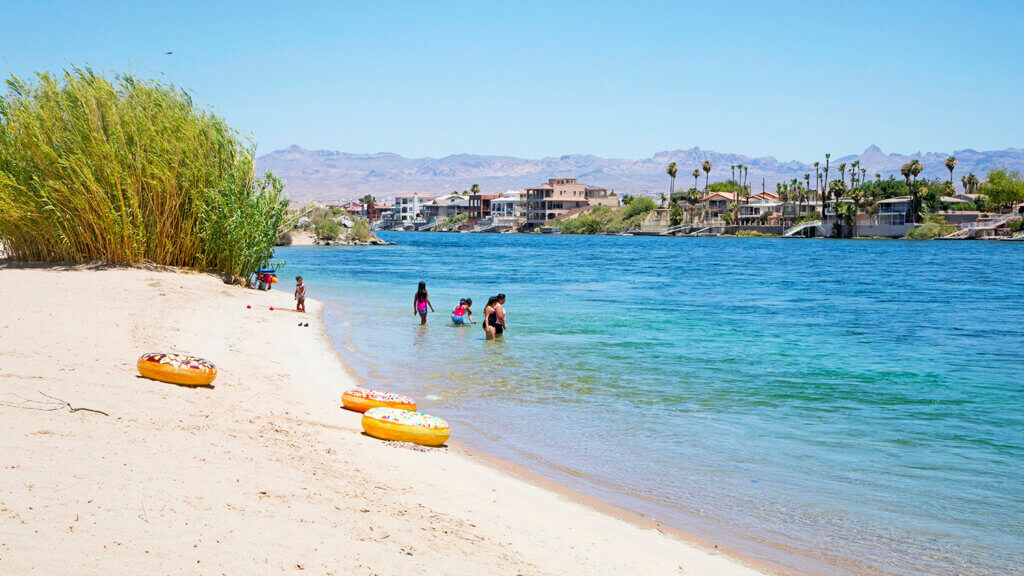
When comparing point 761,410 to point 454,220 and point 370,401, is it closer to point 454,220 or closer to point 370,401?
point 370,401

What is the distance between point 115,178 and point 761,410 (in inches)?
661

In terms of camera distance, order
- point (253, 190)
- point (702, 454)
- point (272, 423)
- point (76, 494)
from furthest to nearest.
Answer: point (253, 190) → point (702, 454) → point (272, 423) → point (76, 494)

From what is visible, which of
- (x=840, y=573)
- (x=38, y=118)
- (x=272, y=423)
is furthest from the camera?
(x=38, y=118)

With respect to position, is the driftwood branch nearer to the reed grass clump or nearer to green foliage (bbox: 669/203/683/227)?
the reed grass clump

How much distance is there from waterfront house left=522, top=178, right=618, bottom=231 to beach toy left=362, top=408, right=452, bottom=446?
6271 inches

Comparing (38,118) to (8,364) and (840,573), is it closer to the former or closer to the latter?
(8,364)

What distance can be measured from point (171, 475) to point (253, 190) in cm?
1931

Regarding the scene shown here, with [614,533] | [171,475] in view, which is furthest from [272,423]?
[614,533]

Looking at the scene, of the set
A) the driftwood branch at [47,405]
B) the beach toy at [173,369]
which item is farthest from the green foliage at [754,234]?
the driftwood branch at [47,405]

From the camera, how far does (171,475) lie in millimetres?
5695

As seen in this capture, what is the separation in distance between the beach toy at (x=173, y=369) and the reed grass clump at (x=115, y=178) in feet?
41.8

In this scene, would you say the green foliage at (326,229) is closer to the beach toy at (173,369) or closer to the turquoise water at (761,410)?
the turquoise water at (761,410)

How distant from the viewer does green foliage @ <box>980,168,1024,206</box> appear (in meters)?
113

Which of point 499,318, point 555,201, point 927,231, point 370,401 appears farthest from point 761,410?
point 555,201
